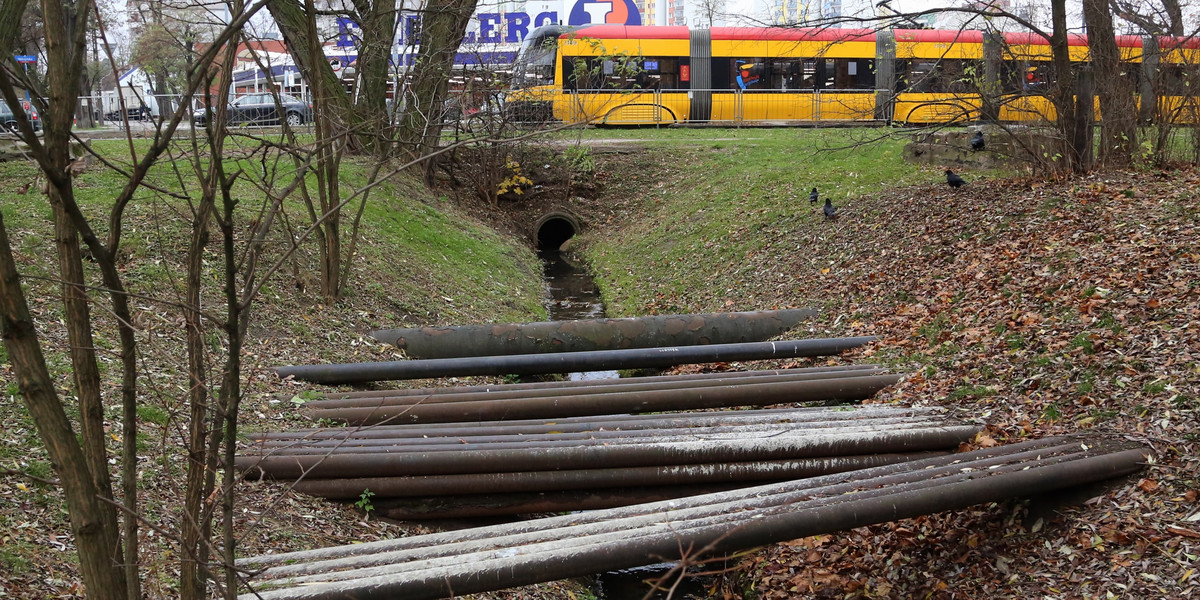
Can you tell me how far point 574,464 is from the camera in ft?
21.3

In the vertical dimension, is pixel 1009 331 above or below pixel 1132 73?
below

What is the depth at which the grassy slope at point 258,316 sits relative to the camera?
195 inches

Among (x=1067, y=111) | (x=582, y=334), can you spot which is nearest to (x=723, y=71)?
(x=1067, y=111)

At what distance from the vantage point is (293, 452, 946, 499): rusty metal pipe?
6438mm

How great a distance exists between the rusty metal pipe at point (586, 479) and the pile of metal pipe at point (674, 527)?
0.56 meters

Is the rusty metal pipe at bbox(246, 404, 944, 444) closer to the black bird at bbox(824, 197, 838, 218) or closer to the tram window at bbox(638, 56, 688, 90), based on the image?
the black bird at bbox(824, 197, 838, 218)

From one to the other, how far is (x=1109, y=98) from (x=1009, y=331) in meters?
5.17

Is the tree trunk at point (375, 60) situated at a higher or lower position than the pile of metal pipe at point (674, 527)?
higher

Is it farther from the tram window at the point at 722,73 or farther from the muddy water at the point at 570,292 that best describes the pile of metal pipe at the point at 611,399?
the tram window at the point at 722,73

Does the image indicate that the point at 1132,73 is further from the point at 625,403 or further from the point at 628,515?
the point at 628,515

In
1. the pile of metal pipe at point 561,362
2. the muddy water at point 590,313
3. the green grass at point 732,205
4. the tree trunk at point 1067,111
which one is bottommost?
the muddy water at point 590,313

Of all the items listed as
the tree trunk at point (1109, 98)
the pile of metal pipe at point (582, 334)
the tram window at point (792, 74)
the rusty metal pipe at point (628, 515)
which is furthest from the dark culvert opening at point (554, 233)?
the rusty metal pipe at point (628, 515)

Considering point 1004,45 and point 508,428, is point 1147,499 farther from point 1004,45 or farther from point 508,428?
point 1004,45

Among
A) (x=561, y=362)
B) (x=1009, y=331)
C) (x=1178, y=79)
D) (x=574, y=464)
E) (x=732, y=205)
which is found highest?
(x=1178, y=79)
